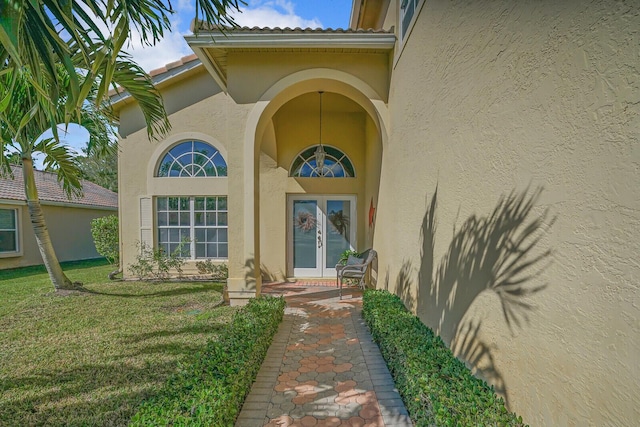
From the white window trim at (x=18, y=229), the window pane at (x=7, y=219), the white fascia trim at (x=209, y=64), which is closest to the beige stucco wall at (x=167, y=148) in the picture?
the white fascia trim at (x=209, y=64)

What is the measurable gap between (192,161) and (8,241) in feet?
34.5

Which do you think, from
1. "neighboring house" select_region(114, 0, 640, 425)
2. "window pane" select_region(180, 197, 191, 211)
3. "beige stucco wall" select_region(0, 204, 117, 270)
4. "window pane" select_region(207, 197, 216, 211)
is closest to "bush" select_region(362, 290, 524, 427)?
"neighboring house" select_region(114, 0, 640, 425)

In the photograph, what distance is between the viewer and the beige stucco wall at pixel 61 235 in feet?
46.1

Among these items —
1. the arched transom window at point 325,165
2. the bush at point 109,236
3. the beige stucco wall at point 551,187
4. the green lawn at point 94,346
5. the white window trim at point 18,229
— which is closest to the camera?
the beige stucco wall at point 551,187

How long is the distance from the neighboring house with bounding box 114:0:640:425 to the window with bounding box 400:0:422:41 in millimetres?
61

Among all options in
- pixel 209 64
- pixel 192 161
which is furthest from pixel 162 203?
pixel 209 64

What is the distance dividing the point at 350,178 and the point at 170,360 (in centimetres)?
755

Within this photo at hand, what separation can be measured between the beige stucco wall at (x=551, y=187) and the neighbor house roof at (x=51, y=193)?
1448 cm

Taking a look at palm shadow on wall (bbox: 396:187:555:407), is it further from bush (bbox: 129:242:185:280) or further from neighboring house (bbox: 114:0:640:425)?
bush (bbox: 129:242:185:280)

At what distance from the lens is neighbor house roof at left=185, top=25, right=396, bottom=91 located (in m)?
6.24

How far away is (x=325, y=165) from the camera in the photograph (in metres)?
10.6

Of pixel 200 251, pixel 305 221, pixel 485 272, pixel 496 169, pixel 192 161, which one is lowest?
pixel 200 251

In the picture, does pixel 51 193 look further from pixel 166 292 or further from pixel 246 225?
pixel 246 225

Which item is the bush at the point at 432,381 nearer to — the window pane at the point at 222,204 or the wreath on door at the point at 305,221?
the wreath on door at the point at 305,221
